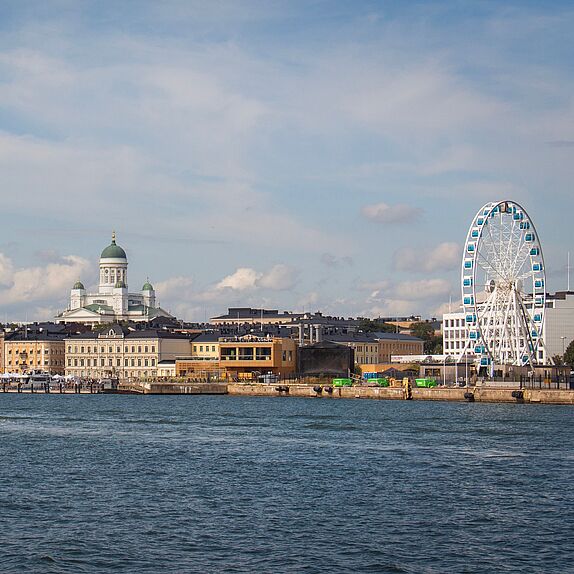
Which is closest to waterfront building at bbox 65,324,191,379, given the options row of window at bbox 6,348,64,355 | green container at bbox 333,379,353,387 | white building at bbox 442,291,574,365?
row of window at bbox 6,348,64,355

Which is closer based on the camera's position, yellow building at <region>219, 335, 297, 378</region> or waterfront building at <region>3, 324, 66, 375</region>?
yellow building at <region>219, 335, 297, 378</region>

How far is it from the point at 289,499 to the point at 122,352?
13735 cm

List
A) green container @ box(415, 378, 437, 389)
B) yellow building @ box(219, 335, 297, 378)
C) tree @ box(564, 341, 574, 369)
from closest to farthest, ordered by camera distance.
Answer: green container @ box(415, 378, 437, 389)
yellow building @ box(219, 335, 297, 378)
tree @ box(564, 341, 574, 369)

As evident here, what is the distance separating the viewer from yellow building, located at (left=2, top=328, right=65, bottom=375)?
7121 inches

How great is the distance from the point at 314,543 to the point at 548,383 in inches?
2915

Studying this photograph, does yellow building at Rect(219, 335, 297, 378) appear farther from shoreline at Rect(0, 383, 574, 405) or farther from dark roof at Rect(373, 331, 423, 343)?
dark roof at Rect(373, 331, 423, 343)

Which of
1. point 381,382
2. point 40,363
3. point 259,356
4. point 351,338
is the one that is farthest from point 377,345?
point 381,382

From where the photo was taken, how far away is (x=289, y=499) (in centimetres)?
3806

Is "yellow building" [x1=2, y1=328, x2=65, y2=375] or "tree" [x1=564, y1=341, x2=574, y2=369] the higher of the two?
"yellow building" [x1=2, y1=328, x2=65, y2=375]

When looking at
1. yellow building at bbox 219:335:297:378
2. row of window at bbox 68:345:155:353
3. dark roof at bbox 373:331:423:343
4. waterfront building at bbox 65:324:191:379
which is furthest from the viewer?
dark roof at bbox 373:331:423:343

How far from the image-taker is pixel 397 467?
46812mm

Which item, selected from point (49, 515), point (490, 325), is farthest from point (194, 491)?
point (490, 325)

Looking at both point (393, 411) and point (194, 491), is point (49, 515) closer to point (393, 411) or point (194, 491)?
point (194, 491)

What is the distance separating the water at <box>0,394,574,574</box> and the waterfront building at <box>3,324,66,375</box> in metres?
113
